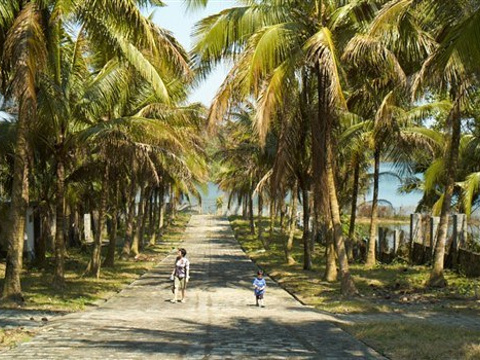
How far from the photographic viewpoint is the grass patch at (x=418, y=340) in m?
9.59

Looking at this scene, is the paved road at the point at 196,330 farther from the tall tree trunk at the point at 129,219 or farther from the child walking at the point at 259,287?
the tall tree trunk at the point at 129,219

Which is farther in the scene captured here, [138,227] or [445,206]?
[138,227]

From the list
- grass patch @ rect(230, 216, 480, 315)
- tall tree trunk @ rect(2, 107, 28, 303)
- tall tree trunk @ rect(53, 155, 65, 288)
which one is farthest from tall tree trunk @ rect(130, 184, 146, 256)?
tall tree trunk @ rect(2, 107, 28, 303)

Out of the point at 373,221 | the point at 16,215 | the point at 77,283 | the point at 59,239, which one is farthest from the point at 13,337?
the point at 373,221

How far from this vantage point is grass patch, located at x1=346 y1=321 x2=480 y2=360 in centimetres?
959

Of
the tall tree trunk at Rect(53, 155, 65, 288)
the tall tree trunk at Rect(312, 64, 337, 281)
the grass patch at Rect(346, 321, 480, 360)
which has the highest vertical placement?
the tall tree trunk at Rect(312, 64, 337, 281)

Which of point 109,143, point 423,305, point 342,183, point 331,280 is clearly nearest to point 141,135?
point 109,143

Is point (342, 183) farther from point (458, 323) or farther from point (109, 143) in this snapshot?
point (458, 323)

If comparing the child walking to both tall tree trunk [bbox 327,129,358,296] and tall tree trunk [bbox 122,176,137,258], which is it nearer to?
tall tree trunk [bbox 327,129,358,296]

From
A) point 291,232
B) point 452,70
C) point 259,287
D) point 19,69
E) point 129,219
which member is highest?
point 19,69

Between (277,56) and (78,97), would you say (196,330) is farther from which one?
(78,97)

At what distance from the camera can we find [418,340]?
1073 cm

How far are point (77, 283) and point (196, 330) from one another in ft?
31.7

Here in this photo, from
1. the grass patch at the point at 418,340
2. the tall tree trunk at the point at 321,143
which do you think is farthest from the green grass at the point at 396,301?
the tall tree trunk at the point at 321,143
